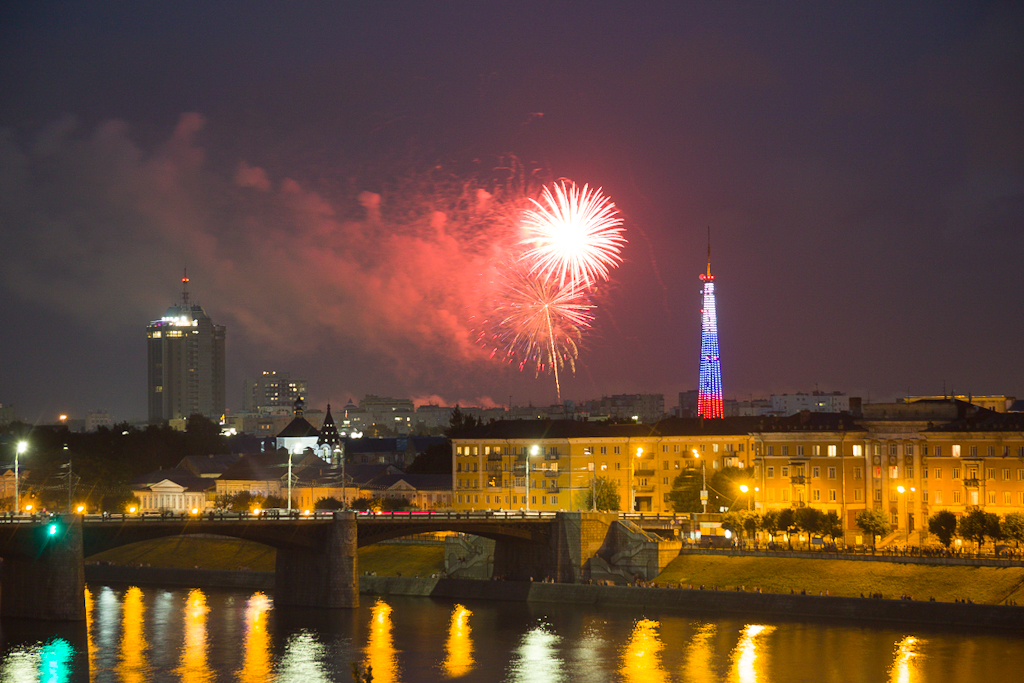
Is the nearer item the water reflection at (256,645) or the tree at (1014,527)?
the water reflection at (256,645)

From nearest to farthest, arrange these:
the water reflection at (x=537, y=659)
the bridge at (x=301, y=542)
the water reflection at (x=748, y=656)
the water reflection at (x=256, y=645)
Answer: the water reflection at (x=748, y=656), the water reflection at (x=537, y=659), the water reflection at (x=256, y=645), the bridge at (x=301, y=542)

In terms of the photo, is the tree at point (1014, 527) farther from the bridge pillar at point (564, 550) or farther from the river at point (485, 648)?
the bridge pillar at point (564, 550)

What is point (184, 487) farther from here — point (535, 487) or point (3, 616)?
point (3, 616)

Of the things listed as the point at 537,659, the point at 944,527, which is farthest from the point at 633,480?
the point at 537,659

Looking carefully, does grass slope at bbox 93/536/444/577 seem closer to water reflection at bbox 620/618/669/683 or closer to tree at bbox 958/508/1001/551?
water reflection at bbox 620/618/669/683

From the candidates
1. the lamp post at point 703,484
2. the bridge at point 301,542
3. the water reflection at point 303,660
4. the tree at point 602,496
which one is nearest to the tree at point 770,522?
the bridge at point 301,542
